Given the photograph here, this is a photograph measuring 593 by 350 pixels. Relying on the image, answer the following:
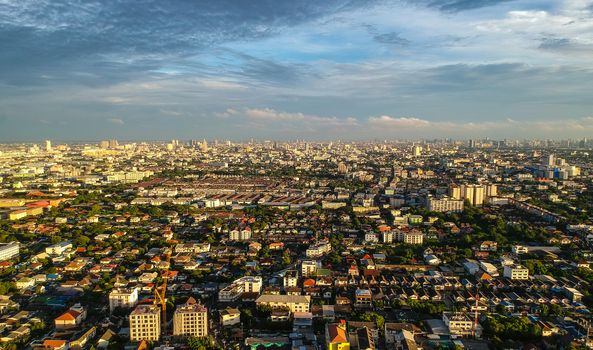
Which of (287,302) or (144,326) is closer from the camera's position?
(144,326)

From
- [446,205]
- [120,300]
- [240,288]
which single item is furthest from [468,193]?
[120,300]

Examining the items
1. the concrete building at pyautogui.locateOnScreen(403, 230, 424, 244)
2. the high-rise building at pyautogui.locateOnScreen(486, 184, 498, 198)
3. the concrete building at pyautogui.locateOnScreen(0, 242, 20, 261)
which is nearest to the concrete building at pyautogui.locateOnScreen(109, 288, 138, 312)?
the concrete building at pyautogui.locateOnScreen(0, 242, 20, 261)

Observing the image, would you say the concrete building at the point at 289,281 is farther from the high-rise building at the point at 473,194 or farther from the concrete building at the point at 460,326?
the high-rise building at the point at 473,194

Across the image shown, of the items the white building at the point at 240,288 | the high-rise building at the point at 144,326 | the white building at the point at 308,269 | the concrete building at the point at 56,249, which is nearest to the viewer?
the high-rise building at the point at 144,326

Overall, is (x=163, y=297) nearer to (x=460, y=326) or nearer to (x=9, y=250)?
(x=460, y=326)

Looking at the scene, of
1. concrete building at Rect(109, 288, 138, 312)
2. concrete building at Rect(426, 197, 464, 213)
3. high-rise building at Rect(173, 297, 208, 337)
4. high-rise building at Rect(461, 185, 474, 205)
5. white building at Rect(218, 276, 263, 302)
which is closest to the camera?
high-rise building at Rect(173, 297, 208, 337)

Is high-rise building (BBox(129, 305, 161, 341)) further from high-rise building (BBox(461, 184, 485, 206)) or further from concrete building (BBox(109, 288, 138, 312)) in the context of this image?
high-rise building (BBox(461, 184, 485, 206))

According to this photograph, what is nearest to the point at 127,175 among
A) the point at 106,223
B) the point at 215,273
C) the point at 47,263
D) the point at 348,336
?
the point at 106,223

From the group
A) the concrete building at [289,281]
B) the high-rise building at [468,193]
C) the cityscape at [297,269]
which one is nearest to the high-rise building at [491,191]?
the cityscape at [297,269]

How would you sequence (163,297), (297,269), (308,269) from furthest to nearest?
1. (297,269)
2. (308,269)
3. (163,297)

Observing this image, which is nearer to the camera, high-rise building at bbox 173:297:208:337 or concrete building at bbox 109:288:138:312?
high-rise building at bbox 173:297:208:337

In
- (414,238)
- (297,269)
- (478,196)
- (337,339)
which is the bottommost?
(297,269)

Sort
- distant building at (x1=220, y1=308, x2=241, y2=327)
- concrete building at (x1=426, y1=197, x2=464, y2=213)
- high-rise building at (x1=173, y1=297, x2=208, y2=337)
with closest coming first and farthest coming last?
high-rise building at (x1=173, y1=297, x2=208, y2=337)
distant building at (x1=220, y1=308, x2=241, y2=327)
concrete building at (x1=426, y1=197, x2=464, y2=213)
